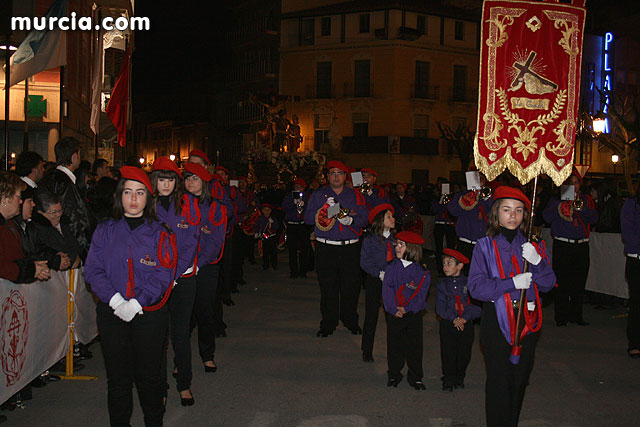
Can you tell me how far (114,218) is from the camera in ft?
17.4

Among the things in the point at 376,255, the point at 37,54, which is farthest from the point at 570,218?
the point at 37,54

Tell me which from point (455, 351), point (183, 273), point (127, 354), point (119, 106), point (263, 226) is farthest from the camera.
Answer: point (263, 226)

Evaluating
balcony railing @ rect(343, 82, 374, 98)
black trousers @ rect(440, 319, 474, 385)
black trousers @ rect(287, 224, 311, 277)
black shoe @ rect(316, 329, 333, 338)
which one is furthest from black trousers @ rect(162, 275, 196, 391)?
balcony railing @ rect(343, 82, 374, 98)

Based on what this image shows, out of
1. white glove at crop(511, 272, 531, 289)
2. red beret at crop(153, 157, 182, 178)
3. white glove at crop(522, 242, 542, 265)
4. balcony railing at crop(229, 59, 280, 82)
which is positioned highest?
balcony railing at crop(229, 59, 280, 82)

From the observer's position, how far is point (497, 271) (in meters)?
5.30

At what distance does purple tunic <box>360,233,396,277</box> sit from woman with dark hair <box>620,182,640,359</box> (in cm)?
283

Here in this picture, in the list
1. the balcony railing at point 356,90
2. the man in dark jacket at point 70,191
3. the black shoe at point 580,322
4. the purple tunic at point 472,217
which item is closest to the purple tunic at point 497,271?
the man in dark jacket at point 70,191

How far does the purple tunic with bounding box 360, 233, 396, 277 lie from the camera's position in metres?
8.21

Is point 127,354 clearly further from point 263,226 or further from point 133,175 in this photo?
point 263,226

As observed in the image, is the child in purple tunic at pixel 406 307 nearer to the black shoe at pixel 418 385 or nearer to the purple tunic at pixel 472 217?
the black shoe at pixel 418 385

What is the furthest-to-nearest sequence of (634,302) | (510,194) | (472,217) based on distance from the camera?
(472,217)
(634,302)
(510,194)

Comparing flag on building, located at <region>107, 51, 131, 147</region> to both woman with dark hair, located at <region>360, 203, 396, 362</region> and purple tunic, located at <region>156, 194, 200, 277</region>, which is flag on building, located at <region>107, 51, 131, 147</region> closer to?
woman with dark hair, located at <region>360, 203, 396, 362</region>

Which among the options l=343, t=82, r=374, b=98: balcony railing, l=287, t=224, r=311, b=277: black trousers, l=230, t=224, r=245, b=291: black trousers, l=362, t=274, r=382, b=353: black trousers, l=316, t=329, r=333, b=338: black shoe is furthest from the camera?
l=343, t=82, r=374, b=98: balcony railing

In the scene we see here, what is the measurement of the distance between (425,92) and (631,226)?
40423 mm
